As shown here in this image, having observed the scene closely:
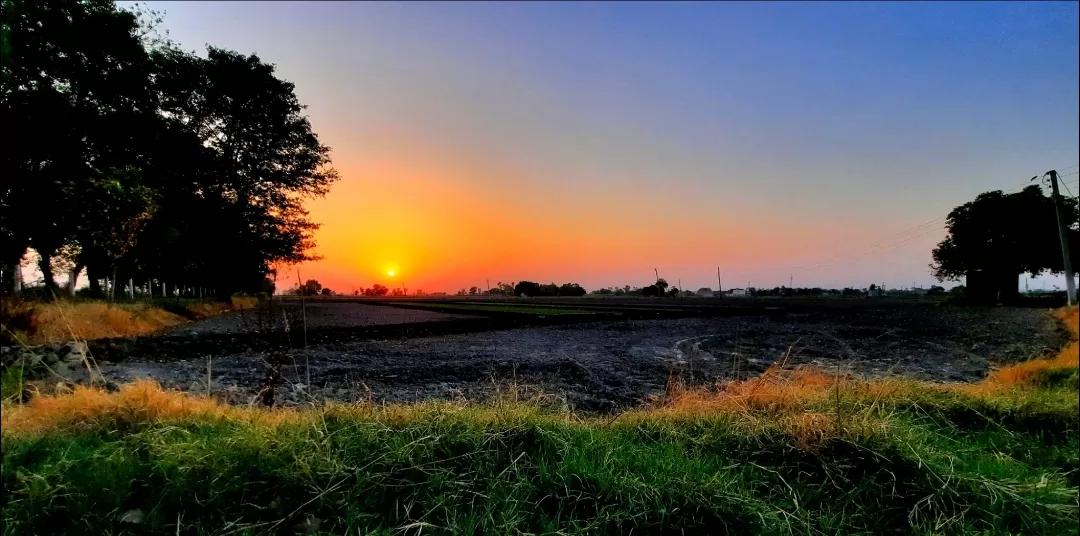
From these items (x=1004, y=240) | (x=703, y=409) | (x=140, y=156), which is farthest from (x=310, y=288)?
(x=1004, y=240)

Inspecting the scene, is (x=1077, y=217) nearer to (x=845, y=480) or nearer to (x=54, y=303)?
(x=845, y=480)

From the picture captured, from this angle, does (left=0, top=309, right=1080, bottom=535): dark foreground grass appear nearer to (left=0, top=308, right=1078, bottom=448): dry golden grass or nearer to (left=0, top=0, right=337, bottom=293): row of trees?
(left=0, top=308, right=1078, bottom=448): dry golden grass

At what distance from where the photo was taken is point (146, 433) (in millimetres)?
3842

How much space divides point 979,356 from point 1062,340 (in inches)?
104

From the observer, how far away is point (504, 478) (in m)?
3.57

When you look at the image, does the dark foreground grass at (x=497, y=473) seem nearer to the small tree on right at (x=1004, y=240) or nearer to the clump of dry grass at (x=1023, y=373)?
the clump of dry grass at (x=1023, y=373)

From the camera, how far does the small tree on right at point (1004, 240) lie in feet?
23.5

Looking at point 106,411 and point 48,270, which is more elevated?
point 48,270

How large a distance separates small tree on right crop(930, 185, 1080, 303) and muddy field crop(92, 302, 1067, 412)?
6.84ft

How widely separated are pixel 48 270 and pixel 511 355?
8347 millimetres

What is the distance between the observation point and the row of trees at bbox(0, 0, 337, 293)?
3.96 m

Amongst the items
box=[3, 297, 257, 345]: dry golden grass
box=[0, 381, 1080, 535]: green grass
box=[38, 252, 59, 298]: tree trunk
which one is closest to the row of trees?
box=[38, 252, 59, 298]: tree trunk

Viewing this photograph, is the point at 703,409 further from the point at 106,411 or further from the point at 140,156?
the point at 140,156

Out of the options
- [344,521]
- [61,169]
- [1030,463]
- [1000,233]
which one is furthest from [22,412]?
[1000,233]
